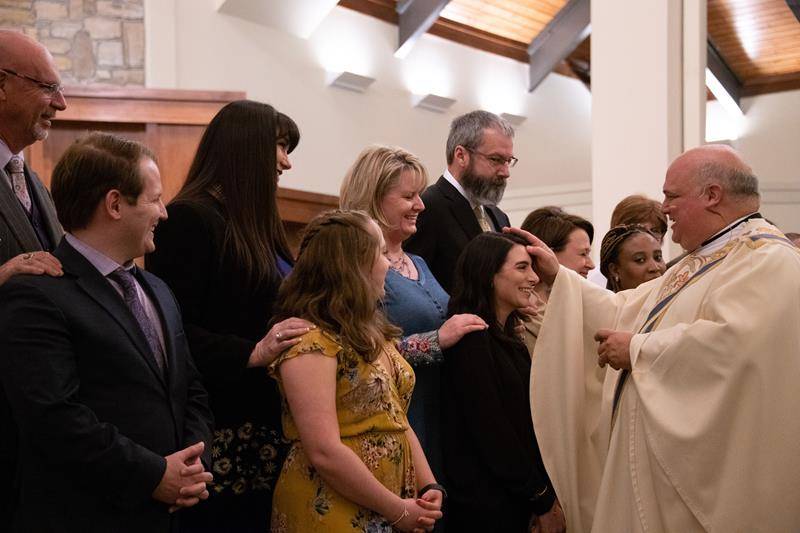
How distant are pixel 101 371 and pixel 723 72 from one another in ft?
18.8

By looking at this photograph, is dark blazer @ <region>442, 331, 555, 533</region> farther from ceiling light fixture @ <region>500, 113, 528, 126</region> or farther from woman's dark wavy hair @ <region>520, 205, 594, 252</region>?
ceiling light fixture @ <region>500, 113, 528, 126</region>

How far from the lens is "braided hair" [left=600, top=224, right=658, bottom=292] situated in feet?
13.4

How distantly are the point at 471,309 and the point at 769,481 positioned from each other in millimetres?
995

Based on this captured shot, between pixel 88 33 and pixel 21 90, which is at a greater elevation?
pixel 88 33

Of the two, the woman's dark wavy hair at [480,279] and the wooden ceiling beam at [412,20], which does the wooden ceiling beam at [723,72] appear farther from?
the wooden ceiling beam at [412,20]

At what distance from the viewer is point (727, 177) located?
11.3 ft

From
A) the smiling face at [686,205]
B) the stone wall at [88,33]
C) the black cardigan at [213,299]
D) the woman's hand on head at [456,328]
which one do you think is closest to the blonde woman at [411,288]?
the woman's hand on head at [456,328]

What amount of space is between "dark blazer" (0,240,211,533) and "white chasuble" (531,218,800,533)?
1449 mm

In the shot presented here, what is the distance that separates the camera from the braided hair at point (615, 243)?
13.4 feet

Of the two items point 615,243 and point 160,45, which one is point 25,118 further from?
point 160,45

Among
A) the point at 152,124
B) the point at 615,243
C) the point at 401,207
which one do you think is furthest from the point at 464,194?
the point at 152,124

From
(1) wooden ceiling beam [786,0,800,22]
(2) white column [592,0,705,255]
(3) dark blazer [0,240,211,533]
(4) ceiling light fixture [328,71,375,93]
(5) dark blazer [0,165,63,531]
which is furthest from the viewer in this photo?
(4) ceiling light fixture [328,71,375,93]

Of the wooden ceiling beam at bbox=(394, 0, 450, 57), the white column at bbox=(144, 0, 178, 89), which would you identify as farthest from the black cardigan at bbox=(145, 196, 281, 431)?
the wooden ceiling beam at bbox=(394, 0, 450, 57)

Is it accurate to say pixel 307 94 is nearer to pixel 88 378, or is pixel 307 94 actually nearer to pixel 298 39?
pixel 298 39
